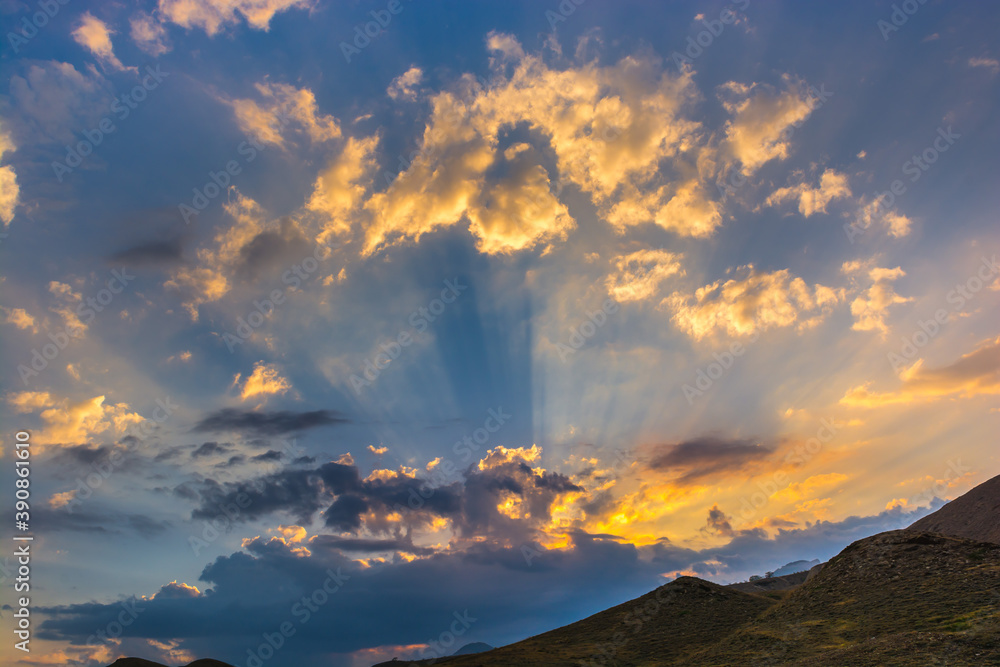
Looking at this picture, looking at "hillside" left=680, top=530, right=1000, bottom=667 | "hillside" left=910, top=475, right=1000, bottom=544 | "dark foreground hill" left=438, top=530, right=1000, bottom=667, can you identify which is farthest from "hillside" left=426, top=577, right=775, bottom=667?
"hillside" left=910, top=475, right=1000, bottom=544

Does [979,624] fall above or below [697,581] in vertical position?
below

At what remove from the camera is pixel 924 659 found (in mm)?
49094

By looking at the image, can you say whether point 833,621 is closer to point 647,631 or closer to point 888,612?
point 888,612

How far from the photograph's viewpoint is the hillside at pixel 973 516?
15231 cm

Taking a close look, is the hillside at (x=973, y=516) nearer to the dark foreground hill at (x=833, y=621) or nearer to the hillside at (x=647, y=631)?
the dark foreground hill at (x=833, y=621)

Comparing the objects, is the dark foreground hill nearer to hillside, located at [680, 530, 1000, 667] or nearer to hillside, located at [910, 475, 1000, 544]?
hillside, located at [680, 530, 1000, 667]

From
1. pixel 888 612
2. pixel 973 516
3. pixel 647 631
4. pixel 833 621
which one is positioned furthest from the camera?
pixel 973 516

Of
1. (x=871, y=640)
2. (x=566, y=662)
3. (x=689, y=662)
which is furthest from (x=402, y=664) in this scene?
(x=871, y=640)

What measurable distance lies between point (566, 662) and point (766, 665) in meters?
33.6

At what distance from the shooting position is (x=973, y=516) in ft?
538

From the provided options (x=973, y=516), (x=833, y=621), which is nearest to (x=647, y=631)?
(x=833, y=621)

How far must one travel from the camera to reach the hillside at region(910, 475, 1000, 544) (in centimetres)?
15231

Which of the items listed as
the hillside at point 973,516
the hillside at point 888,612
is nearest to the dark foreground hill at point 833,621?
the hillside at point 888,612

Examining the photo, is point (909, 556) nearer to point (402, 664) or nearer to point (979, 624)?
point (979, 624)
